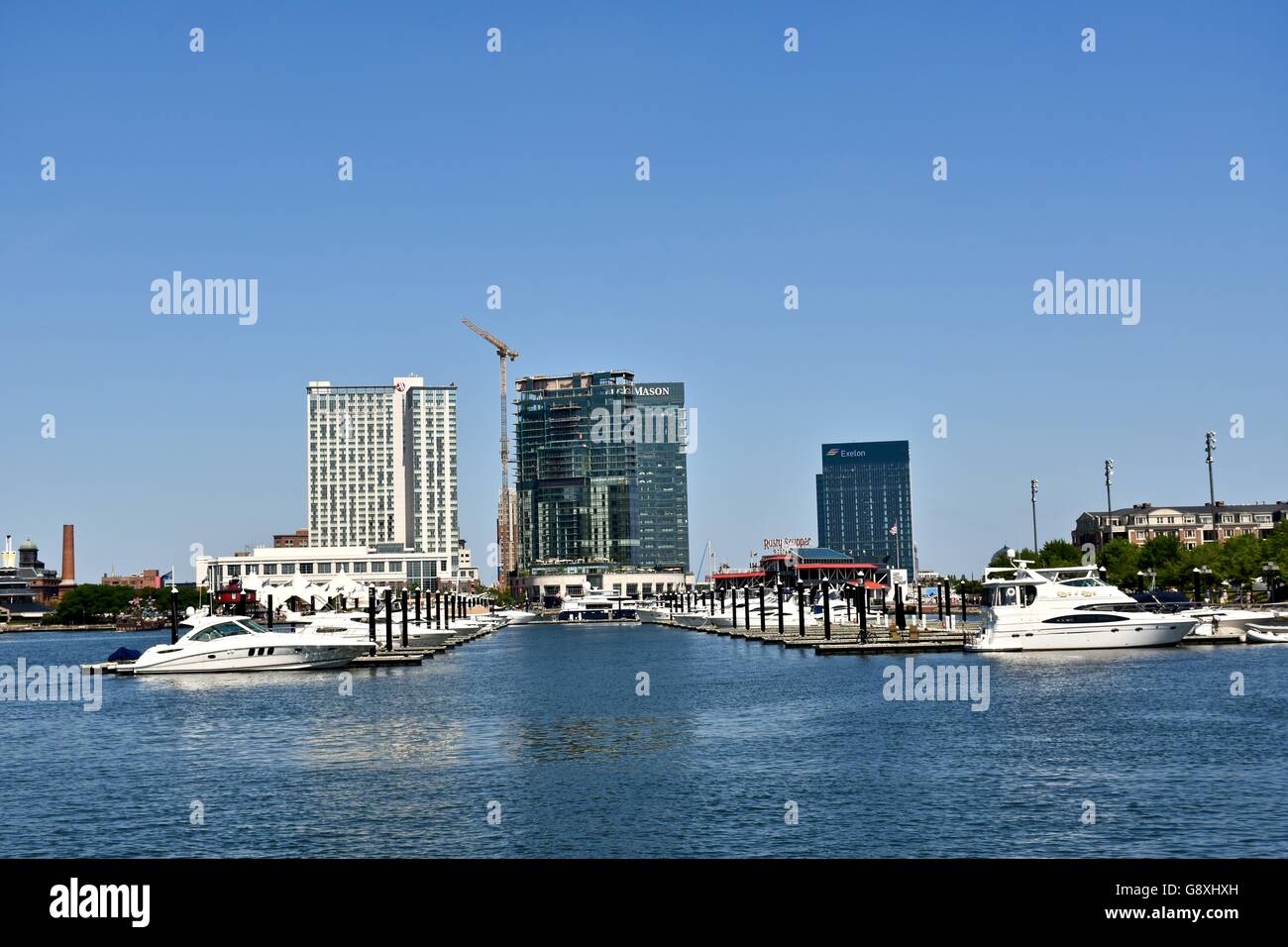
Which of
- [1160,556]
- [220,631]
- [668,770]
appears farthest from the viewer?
[1160,556]

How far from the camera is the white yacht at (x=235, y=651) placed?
9662cm

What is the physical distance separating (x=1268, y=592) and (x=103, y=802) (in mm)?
151361

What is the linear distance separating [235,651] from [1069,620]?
62.5m

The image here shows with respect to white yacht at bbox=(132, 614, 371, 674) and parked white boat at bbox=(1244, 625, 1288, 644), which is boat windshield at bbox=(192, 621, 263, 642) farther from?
parked white boat at bbox=(1244, 625, 1288, 644)

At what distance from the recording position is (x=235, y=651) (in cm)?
9731
